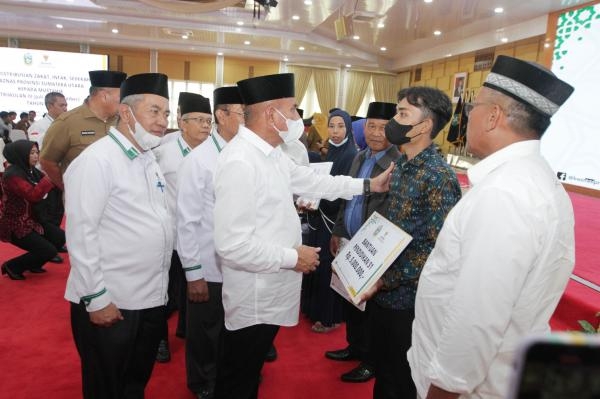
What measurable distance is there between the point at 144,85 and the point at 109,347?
1.06 m

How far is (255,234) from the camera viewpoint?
1640 millimetres

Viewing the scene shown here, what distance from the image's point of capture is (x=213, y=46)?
13.4 meters

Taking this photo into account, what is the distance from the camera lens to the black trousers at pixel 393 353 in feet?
5.74

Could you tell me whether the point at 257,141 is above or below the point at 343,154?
above

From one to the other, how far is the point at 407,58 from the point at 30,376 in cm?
1391

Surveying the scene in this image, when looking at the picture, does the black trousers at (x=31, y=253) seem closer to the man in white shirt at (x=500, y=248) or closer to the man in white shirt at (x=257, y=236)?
the man in white shirt at (x=257, y=236)

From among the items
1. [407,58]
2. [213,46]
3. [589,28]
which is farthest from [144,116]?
[407,58]

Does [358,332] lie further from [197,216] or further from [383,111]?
[383,111]

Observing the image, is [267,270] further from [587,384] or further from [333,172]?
[333,172]

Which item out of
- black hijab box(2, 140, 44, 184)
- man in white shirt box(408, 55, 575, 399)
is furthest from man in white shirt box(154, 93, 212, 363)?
man in white shirt box(408, 55, 575, 399)

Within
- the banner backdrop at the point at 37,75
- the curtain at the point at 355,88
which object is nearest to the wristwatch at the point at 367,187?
the banner backdrop at the point at 37,75

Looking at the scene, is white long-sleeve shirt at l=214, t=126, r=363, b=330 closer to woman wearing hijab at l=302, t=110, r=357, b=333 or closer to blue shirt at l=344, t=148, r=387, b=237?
blue shirt at l=344, t=148, r=387, b=237

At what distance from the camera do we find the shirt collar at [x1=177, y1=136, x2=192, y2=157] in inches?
115

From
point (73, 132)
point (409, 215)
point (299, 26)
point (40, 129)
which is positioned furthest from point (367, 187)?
point (299, 26)
